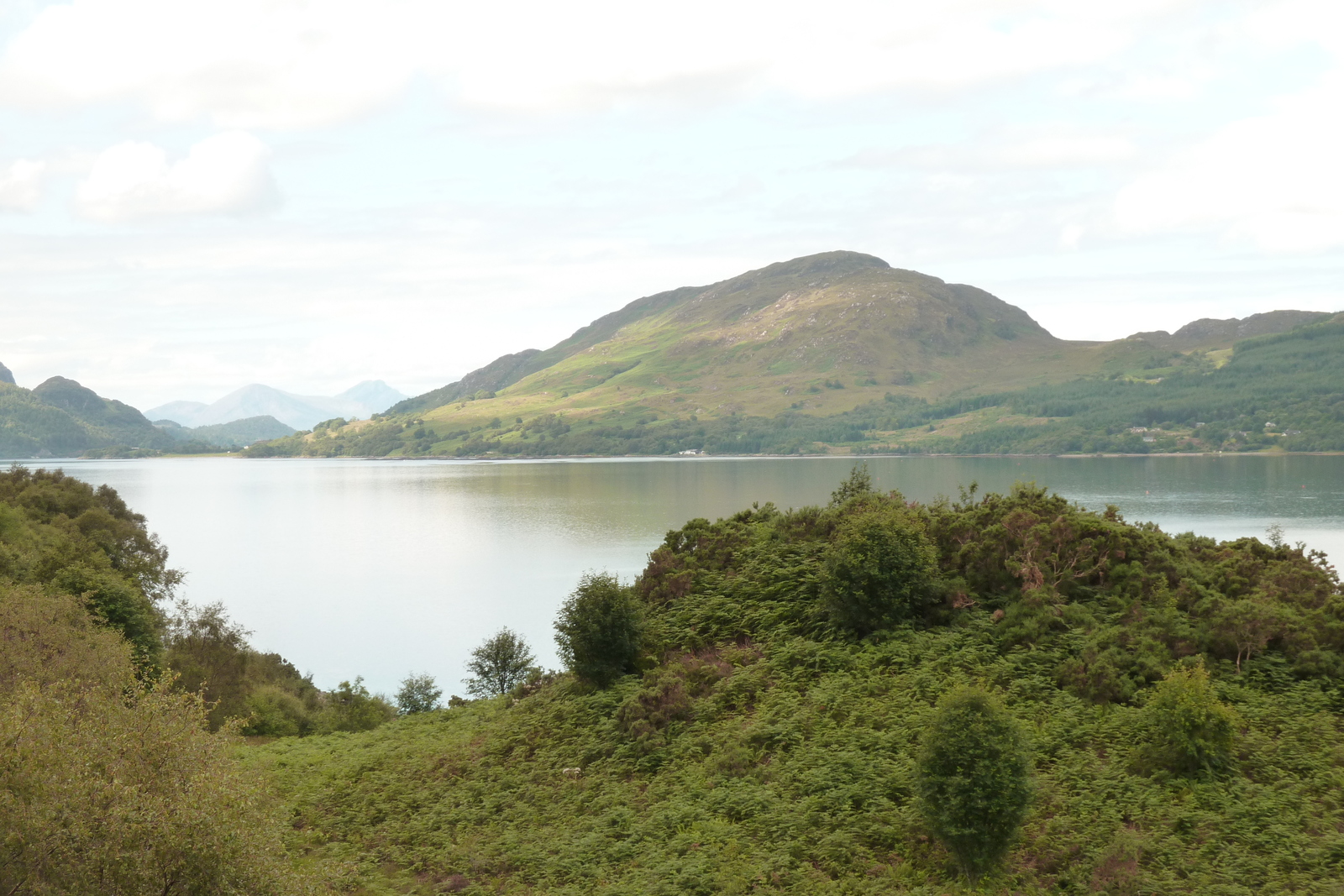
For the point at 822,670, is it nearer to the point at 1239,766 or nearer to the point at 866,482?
the point at 1239,766

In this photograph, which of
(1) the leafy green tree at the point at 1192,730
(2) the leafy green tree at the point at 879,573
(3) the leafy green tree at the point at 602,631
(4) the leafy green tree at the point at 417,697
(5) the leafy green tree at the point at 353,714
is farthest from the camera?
(4) the leafy green tree at the point at 417,697

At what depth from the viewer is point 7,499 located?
61.6 metres

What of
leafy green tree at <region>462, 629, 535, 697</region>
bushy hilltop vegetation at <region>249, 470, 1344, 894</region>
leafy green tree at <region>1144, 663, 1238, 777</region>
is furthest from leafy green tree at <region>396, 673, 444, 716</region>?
leafy green tree at <region>1144, 663, 1238, 777</region>

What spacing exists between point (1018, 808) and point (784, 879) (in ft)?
14.4

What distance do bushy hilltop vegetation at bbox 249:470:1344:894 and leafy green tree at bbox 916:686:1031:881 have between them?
0.17ft

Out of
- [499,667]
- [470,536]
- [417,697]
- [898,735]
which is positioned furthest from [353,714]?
[470,536]

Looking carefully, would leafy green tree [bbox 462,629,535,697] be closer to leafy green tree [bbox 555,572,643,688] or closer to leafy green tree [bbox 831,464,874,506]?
leafy green tree [bbox 831,464,874,506]

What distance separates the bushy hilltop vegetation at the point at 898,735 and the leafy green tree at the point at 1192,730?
0.06 m

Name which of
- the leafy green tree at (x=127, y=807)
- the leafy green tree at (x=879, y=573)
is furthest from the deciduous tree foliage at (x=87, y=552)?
the leafy green tree at (x=879, y=573)

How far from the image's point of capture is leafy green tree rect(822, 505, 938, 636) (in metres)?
25.6

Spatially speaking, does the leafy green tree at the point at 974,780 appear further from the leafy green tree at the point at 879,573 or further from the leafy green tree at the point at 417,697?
the leafy green tree at the point at 417,697

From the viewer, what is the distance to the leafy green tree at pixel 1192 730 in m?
17.8

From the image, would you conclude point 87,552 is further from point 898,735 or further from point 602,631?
point 898,735

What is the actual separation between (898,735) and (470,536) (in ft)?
356
